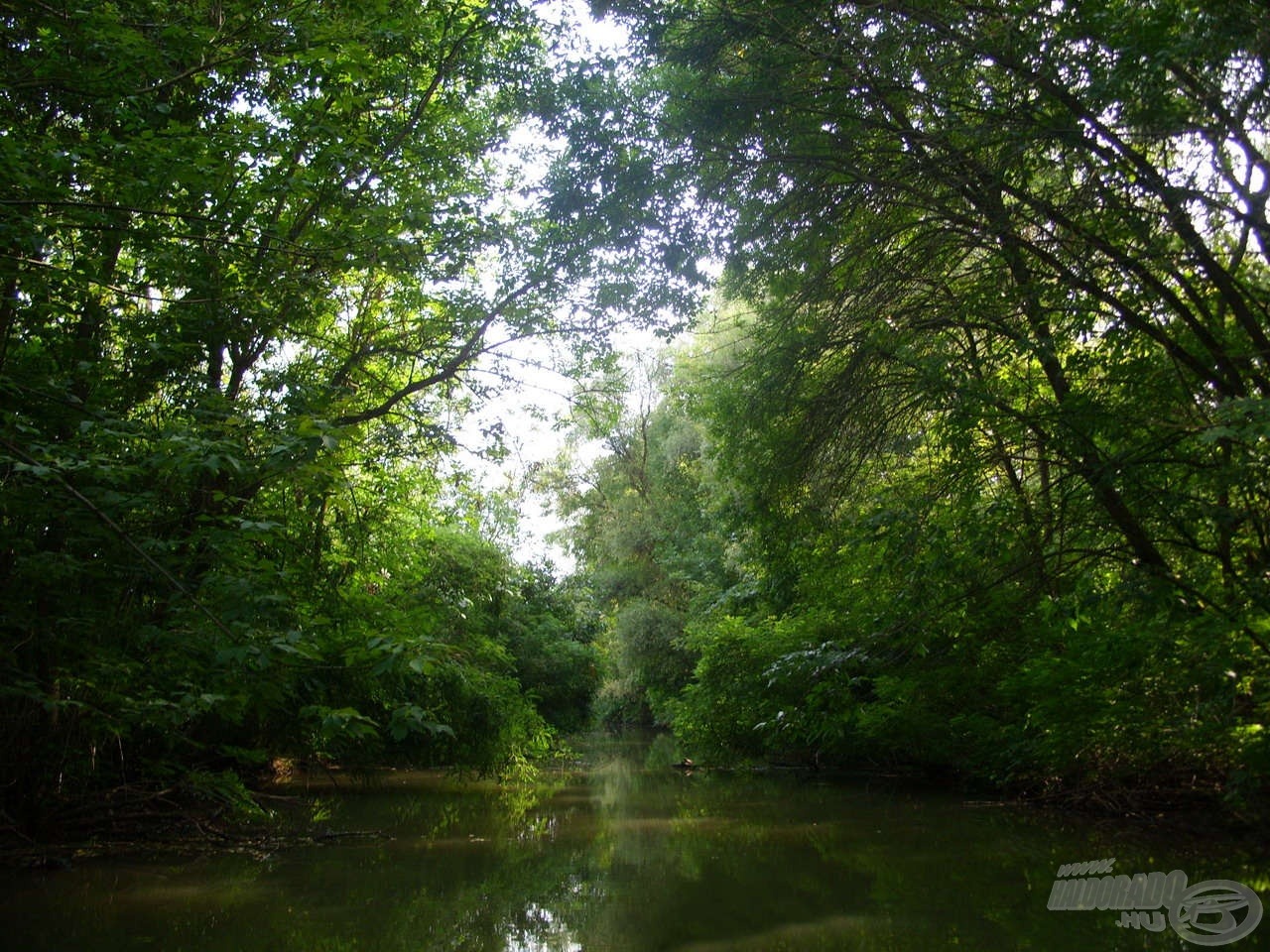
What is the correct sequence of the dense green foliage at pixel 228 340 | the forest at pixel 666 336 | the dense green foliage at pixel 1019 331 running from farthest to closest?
the dense green foliage at pixel 1019 331
the forest at pixel 666 336
the dense green foliage at pixel 228 340

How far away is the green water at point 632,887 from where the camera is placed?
514 centimetres

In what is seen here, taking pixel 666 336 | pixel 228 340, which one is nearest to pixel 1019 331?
pixel 666 336

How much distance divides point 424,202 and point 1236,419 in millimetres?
5910

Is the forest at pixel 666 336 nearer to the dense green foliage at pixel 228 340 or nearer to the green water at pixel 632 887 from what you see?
the dense green foliage at pixel 228 340

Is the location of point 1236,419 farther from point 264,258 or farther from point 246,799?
point 246,799

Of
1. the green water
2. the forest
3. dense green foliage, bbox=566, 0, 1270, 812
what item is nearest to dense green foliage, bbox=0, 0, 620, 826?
the forest

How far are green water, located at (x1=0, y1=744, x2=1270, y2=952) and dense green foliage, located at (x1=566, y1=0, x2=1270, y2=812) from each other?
1.39 m

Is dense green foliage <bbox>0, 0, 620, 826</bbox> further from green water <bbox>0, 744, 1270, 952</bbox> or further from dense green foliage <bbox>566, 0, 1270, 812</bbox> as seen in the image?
dense green foliage <bbox>566, 0, 1270, 812</bbox>

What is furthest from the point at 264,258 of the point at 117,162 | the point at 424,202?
the point at 424,202

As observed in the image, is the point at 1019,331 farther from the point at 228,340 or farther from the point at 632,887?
the point at 228,340

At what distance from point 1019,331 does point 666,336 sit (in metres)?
3.84

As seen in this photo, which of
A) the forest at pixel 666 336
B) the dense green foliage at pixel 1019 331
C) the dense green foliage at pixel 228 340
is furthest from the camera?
the dense green foliage at pixel 1019 331

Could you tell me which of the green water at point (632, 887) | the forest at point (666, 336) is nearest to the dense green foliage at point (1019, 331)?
the forest at point (666, 336)

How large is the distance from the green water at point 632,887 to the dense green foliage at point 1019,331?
1391 millimetres
